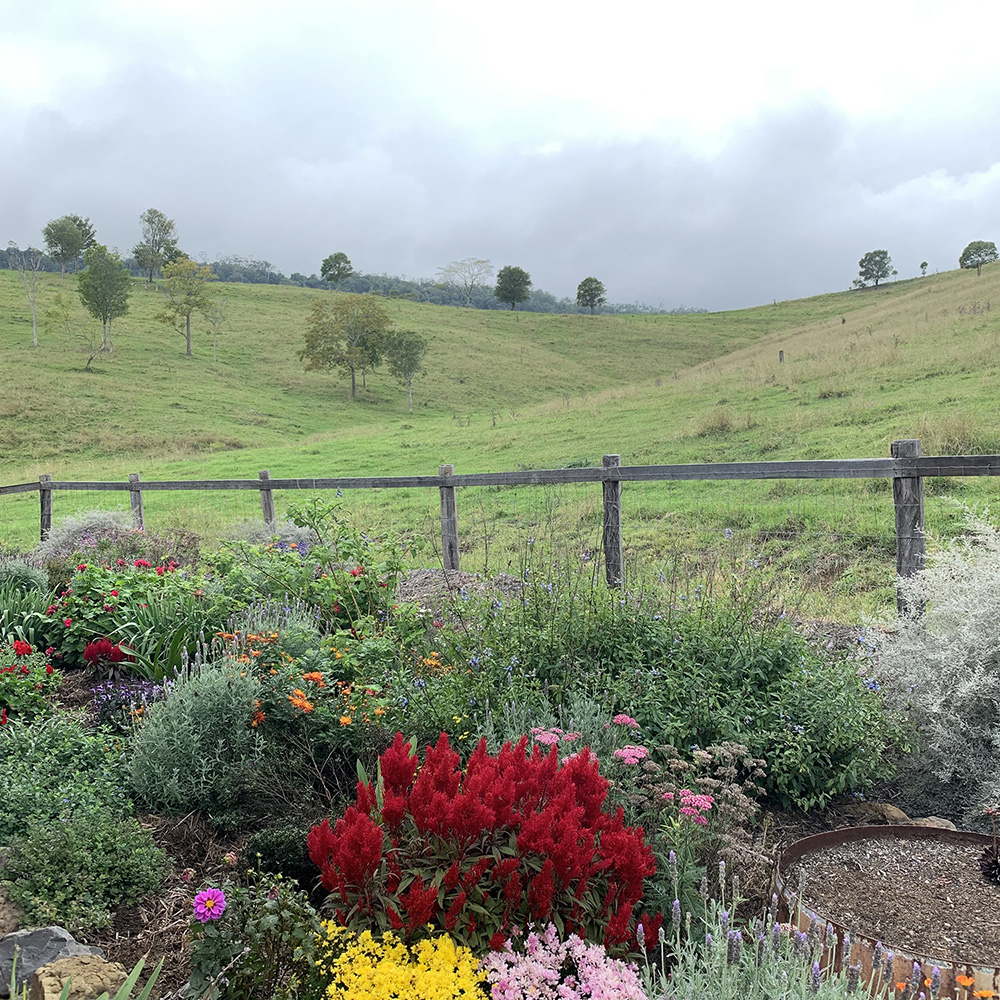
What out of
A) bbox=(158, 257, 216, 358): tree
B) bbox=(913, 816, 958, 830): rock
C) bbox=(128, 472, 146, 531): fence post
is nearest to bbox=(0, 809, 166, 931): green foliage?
bbox=(913, 816, 958, 830): rock

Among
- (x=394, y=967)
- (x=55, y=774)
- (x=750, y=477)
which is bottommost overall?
(x=55, y=774)

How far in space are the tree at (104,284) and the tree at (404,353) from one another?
15490 millimetres

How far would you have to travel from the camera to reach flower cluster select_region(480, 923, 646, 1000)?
2.16 meters

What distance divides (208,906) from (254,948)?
172 mm

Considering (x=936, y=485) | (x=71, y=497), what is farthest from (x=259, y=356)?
(x=936, y=485)

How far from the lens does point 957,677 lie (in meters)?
4.12

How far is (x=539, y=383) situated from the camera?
53500 mm

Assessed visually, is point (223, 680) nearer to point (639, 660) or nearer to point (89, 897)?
point (89, 897)

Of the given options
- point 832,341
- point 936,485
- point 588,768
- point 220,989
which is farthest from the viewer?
point 832,341

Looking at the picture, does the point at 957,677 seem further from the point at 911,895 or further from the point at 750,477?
the point at 750,477

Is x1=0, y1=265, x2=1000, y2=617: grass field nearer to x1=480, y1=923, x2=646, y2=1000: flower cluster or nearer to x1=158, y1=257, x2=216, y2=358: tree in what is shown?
x1=158, y1=257, x2=216, y2=358: tree

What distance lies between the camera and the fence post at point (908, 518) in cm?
577

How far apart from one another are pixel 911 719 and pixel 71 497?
2328 centimetres

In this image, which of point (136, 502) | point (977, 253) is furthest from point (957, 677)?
point (977, 253)
